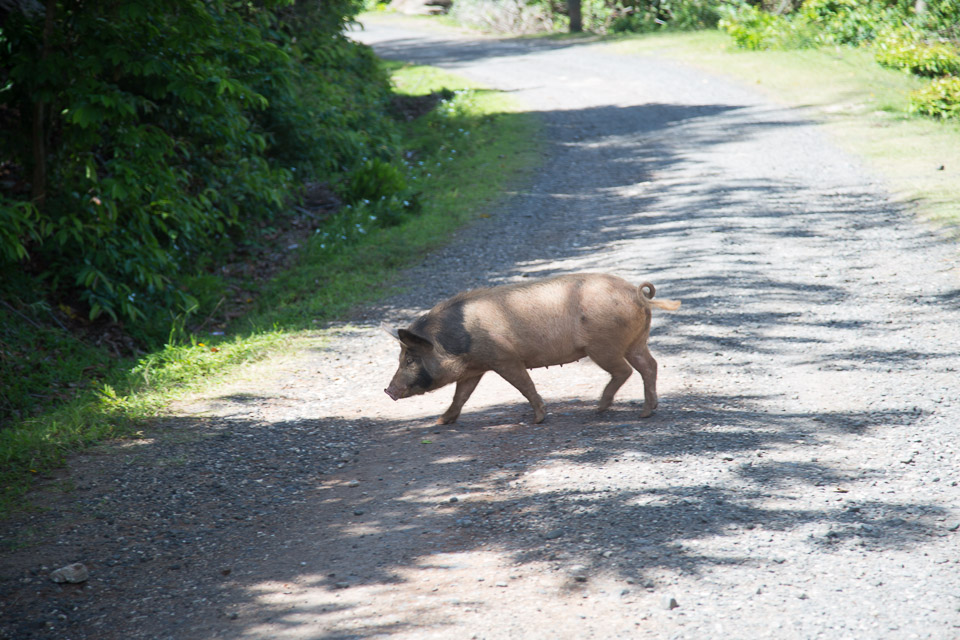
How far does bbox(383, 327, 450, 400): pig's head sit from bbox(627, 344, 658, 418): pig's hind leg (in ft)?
4.18

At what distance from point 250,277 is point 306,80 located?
4578 millimetres

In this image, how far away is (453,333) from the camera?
5582 millimetres

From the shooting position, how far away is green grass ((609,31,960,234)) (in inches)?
452

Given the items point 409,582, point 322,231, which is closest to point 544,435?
point 409,582

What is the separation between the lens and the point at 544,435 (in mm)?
5566

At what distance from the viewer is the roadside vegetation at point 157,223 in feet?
23.8

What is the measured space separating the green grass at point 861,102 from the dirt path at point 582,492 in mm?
2917

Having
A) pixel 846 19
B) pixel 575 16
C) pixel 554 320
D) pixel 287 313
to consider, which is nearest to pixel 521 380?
pixel 554 320

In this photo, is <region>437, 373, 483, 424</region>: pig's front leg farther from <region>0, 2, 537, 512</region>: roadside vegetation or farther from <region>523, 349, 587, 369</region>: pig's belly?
<region>0, 2, 537, 512</region>: roadside vegetation

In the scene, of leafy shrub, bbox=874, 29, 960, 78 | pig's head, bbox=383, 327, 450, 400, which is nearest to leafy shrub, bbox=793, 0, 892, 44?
leafy shrub, bbox=874, 29, 960, 78

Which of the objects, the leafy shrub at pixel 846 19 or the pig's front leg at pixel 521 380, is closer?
the pig's front leg at pixel 521 380

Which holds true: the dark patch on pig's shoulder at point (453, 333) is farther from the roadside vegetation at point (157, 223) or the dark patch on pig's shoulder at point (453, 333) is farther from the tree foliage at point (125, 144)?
the tree foliage at point (125, 144)

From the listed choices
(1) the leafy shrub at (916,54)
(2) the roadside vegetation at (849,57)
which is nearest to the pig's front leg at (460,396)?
(2) the roadside vegetation at (849,57)

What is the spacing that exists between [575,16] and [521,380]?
90.8 feet
